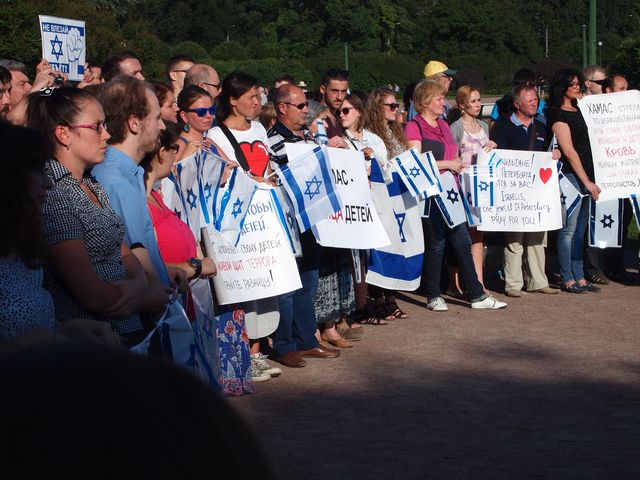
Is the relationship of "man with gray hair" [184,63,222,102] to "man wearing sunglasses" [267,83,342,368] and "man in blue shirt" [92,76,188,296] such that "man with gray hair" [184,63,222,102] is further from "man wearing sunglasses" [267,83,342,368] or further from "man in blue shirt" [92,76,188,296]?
"man in blue shirt" [92,76,188,296]

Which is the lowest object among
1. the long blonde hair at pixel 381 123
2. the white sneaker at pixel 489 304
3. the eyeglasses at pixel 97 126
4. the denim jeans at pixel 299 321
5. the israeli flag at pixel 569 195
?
the white sneaker at pixel 489 304

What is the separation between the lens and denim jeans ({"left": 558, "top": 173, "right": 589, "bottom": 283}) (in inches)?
428

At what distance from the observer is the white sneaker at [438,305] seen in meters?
9.91

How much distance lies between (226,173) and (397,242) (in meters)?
2.92

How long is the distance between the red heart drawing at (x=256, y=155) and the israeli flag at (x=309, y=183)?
132 mm

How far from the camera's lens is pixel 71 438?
29.0 inches

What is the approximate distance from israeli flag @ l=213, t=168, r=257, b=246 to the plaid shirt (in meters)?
2.64

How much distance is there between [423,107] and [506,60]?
79.0m

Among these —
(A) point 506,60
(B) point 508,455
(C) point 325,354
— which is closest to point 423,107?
(C) point 325,354

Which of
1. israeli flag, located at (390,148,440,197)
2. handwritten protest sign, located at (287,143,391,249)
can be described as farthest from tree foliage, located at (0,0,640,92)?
handwritten protest sign, located at (287,143,391,249)

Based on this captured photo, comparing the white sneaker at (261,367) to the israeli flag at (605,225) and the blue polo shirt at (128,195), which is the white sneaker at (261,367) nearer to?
the blue polo shirt at (128,195)

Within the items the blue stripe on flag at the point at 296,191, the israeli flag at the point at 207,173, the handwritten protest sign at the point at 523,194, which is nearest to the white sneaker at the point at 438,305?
the handwritten protest sign at the point at 523,194

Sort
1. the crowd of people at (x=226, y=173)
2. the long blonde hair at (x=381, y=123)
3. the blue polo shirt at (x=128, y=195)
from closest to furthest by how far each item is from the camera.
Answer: the crowd of people at (x=226, y=173), the blue polo shirt at (x=128, y=195), the long blonde hair at (x=381, y=123)

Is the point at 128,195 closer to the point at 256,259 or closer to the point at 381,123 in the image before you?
the point at 256,259
